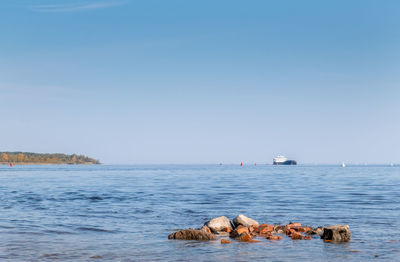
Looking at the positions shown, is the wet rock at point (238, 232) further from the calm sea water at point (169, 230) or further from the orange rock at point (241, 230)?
the calm sea water at point (169, 230)

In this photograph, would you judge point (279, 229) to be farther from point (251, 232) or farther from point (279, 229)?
point (251, 232)

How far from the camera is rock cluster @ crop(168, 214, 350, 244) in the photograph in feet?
68.7

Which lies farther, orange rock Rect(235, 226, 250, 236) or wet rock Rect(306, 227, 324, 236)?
wet rock Rect(306, 227, 324, 236)

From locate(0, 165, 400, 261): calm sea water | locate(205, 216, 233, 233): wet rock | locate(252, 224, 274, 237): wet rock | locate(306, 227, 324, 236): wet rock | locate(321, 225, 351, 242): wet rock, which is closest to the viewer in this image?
locate(0, 165, 400, 261): calm sea water

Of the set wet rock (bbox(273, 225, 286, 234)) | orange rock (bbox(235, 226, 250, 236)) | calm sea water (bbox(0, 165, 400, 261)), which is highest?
orange rock (bbox(235, 226, 250, 236))

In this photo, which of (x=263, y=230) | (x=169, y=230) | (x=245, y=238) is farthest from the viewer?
(x=169, y=230)

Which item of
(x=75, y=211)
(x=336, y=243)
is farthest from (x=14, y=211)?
(x=336, y=243)

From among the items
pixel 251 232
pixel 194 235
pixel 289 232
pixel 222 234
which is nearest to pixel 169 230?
pixel 222 234

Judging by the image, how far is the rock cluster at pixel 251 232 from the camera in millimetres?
20938

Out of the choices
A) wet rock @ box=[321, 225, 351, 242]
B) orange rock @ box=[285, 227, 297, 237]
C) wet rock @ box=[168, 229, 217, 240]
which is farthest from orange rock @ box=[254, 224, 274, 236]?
wet rock @ box=[321, 225, 351, 242]

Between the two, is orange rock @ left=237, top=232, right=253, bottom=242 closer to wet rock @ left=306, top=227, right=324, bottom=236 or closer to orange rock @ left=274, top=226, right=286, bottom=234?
orange rock @ left=274, top=226, right=286, bottom=234

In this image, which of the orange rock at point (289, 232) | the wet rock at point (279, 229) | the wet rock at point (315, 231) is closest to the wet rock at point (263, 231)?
the wet rock at point (279, 229)

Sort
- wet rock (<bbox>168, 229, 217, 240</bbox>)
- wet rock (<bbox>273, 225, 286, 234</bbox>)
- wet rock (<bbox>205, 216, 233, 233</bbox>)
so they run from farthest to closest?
wet rock (<bbox>205, 216, 233, 233</bbox>) < wet rock (<bbox>273, 225, 286, 234</bbox>) < wet rock (<bbox>168, 229, 217, 240</bbox>)

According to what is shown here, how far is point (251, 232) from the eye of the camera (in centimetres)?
2291
